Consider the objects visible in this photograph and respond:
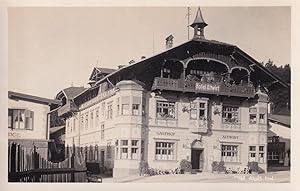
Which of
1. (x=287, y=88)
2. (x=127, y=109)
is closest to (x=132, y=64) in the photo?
(x=127, y=109)

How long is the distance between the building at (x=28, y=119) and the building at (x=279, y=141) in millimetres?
736

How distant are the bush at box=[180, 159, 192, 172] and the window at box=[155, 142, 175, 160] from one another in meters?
0.04

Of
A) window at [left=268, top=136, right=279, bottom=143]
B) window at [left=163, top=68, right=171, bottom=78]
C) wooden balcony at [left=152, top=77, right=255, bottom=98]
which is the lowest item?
window at [left=268, top=136, right=279, bottom=143]

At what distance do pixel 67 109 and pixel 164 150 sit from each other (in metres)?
0.35

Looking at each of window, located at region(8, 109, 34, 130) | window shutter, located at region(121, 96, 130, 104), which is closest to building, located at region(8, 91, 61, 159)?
window, located at region(8, 109, 34, 130)

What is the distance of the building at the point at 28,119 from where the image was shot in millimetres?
1628

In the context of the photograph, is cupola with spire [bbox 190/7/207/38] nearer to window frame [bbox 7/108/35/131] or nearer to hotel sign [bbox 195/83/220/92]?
hotel sign [bbox 195/83/220/92]

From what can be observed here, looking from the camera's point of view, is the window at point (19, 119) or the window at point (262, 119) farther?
the window at point (262, 119)

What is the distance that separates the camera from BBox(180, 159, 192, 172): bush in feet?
5.52

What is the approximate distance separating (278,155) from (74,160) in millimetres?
687

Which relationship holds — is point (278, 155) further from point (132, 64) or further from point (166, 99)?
point (132, 64)

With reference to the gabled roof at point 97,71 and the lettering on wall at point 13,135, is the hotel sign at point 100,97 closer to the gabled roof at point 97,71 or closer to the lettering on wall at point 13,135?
the gabled roof at point 97,71

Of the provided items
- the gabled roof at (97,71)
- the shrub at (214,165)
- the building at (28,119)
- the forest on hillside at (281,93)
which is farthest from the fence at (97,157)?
the forest on hillside at (281,93)

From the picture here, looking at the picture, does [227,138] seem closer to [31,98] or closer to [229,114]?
[229,114]
